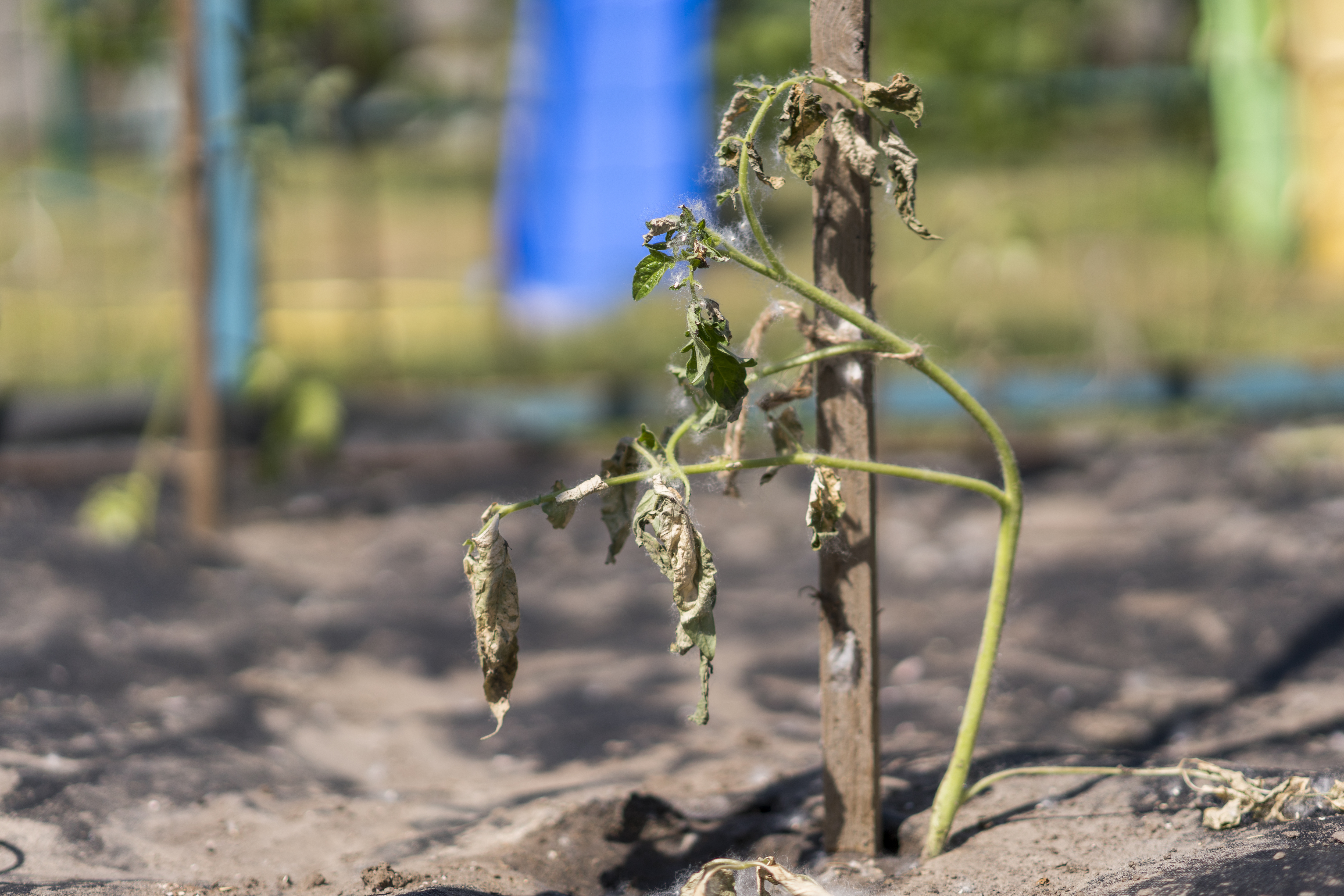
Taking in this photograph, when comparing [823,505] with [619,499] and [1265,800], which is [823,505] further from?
[1265,800]

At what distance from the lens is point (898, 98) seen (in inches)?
62.7

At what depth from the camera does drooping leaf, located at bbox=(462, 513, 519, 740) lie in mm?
1533

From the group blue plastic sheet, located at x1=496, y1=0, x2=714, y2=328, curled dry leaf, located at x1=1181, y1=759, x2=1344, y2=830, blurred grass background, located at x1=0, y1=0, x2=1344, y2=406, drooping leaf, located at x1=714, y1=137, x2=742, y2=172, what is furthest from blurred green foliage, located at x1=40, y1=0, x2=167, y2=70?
curled dry leaf, located at x1=1181, y1=759, x2=1344, y2=830

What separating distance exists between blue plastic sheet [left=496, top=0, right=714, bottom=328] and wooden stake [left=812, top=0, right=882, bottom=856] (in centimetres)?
615

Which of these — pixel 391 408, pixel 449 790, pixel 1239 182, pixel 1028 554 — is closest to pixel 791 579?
pixel 1028 554

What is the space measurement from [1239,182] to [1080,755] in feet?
21.8

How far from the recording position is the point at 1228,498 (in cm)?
422

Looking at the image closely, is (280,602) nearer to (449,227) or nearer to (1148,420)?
(1148,420)

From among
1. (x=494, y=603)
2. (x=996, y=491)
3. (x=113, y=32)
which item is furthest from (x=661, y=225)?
(x=113, y=32)

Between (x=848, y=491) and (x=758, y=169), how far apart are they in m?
0.52

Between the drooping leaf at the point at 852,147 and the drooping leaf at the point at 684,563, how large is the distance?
0.48 metres

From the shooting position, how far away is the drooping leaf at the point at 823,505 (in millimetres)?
1584

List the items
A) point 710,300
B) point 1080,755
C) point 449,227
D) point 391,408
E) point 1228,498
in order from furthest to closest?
point 449,227
point 391,408
point 1228,498
point 1080,755
point 710,300

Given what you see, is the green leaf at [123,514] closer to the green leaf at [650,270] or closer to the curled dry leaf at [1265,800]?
the green leaf at [650,270]
